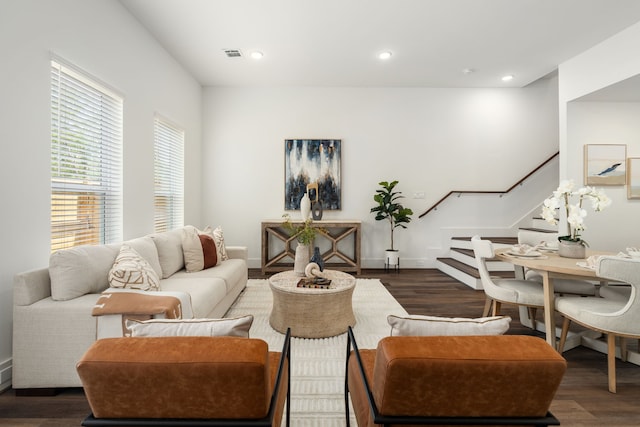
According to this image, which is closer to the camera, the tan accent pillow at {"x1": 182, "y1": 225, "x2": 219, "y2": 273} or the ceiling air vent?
the tan accent pillow at {"x1": 182, "y1": 225, "x2": 219, "y2": 273}

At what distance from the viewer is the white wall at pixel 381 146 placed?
19.2ft

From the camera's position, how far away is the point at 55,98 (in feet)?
8.45

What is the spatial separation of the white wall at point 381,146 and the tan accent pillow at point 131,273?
128 inches

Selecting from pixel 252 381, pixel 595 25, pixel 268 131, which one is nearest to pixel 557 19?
pixel 595 25

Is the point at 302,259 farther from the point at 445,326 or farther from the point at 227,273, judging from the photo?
the point at 445,326

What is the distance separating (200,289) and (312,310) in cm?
95

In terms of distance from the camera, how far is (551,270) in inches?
95.7

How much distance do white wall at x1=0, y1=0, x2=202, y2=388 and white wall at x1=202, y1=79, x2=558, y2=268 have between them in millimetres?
2064

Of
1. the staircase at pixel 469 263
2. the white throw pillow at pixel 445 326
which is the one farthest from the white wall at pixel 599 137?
the white throw pillow at pixel 445 326

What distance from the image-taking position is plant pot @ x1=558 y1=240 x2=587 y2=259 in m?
2.79

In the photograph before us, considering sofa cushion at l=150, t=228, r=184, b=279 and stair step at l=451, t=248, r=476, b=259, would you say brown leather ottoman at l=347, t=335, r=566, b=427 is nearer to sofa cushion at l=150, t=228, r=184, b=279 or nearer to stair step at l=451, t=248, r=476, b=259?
sofa cushion at l=150, t=228, r=184, b=279

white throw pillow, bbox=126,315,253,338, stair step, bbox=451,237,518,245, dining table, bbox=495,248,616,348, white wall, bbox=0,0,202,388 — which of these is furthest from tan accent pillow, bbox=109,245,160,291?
stair step, bbox=451,237,518,245

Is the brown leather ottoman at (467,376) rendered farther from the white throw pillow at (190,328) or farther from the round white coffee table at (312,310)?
the round white coffee table at (312,310)

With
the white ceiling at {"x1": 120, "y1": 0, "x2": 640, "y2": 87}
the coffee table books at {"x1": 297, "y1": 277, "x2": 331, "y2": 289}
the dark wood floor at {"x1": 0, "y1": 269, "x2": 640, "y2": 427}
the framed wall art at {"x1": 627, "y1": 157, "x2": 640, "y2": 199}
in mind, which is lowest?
the dark wood floor at {"x1": 0, "y1": 269, "x2": 640, "y2": 427}
